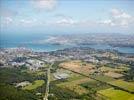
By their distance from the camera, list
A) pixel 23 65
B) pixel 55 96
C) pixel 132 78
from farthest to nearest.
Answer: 1. pixel 23 65
2. pixel 132 78
3. pixel 55 96

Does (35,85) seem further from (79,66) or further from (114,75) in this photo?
(79,66)

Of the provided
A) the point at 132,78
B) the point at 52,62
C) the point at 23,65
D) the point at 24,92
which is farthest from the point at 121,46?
the point at 24,92

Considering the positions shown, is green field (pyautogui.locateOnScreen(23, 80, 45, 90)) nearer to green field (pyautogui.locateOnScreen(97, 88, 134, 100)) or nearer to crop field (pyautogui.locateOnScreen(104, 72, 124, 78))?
green field (pyautogui.locateOnScreen(97, 88, 134, 100))

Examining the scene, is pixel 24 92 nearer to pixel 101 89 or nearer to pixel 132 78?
pixel 101 89

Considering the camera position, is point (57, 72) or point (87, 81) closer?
point (87, 81)

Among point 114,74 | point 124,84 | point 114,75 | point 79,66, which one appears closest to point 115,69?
point 114,74

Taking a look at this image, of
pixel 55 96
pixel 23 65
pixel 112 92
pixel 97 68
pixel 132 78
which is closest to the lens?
pixel 55 96
